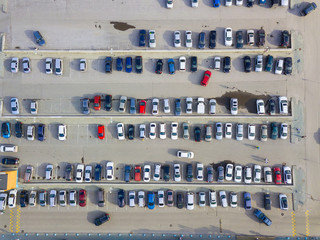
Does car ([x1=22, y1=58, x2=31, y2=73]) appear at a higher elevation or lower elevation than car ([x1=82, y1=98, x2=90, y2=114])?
higher

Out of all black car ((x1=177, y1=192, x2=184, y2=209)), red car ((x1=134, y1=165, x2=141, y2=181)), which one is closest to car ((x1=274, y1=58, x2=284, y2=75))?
black car ((x1=177, y1=192, x2=184, y2=209))

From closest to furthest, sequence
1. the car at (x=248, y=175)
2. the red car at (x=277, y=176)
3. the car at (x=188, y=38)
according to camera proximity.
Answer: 1. the red car at (x=277, y=176)
2. the car at (x=248, y=175)
3. the car at (x=188, y=38)

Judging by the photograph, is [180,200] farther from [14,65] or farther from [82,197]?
[14,65]

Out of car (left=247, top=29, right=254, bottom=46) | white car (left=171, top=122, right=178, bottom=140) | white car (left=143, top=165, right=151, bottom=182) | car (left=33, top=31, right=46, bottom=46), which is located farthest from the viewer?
car (left=33, top=31, right=46, bottom=46)

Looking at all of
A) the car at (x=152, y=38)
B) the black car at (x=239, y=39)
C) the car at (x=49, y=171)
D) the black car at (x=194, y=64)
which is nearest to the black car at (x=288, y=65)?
the black car at (x=239, y=39)

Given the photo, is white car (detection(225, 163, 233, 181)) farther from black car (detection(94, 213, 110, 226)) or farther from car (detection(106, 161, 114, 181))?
black car (detection(94, 213, 110, 226))

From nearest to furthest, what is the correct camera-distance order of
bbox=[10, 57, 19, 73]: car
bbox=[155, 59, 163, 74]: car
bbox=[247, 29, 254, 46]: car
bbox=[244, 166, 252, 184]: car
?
bbox=[244, 166, 252, 184]: car, bbox=[247, 29, 254, 46]: car, bbox=[155, 59, 163, 74]: car, bbox=[10, 57, 19, 73]: car

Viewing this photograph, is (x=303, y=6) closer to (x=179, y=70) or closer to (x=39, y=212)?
(x=179, y=70)

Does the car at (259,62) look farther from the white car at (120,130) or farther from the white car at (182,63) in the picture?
the white car at (120,130)

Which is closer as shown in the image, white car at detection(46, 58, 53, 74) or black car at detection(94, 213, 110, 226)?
black car at detection(94, 213, 110, 226)
